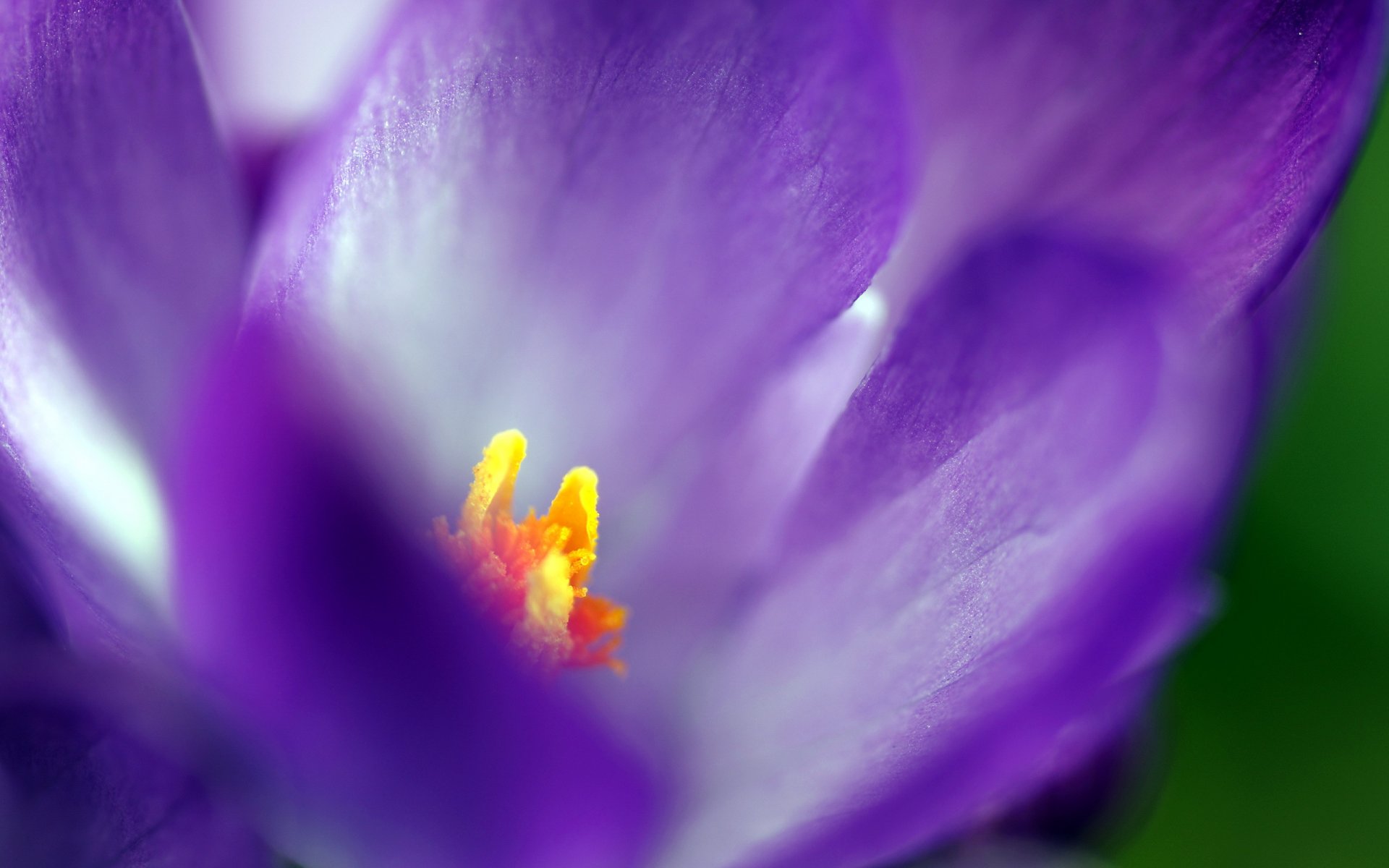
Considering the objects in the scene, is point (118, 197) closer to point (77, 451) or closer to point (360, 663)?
point (77, 451)

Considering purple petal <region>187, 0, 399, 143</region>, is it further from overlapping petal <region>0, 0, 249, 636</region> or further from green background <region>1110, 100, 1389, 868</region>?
green background <region>1110, 100, 1389, 868</region>

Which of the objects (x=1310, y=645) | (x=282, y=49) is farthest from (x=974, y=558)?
(x=1310, y=645)

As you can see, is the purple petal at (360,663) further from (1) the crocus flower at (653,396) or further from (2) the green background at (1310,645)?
(2) the green background at (1310,645)

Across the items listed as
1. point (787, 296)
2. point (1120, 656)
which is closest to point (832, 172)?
point (787, 296)

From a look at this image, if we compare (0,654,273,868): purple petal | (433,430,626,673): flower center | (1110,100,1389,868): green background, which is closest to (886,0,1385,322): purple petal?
(433,430,626,673): flower center

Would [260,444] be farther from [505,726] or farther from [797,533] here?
[797,533]

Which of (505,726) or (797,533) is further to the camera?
(797,533)
